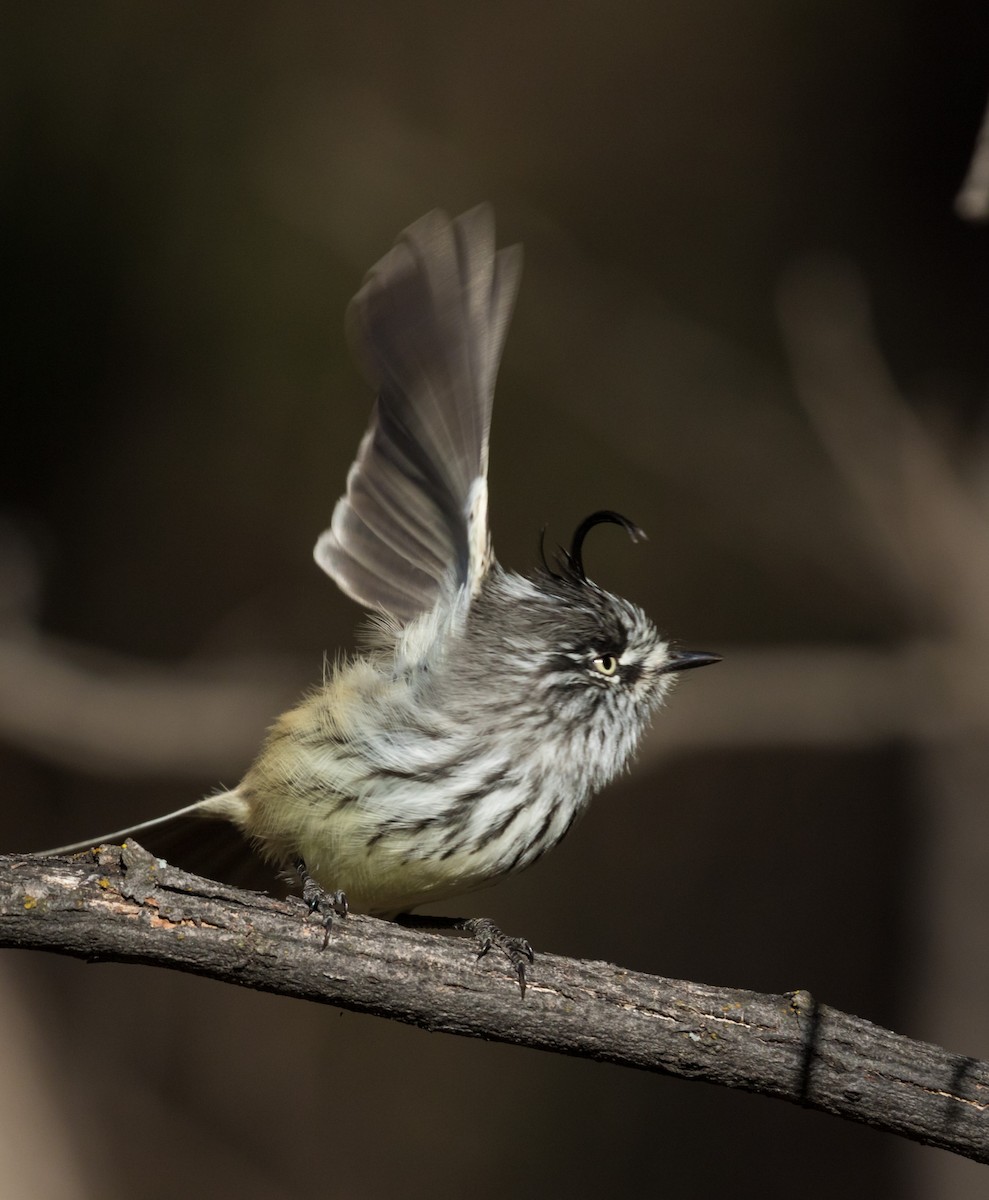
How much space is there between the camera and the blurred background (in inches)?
249

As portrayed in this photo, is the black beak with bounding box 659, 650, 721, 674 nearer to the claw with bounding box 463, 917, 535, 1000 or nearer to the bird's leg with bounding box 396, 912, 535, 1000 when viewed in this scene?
the bird's leg with bounding box 396, 912, 535, 1000

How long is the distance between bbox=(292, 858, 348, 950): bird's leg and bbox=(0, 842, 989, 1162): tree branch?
3 cm

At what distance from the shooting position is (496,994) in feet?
9.58

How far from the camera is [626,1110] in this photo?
6.84 m

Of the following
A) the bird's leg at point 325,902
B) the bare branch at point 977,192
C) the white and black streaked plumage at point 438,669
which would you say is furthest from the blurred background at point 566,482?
the bare branch at point 977,192

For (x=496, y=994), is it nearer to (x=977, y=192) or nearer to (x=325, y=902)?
(x=325, y=902)

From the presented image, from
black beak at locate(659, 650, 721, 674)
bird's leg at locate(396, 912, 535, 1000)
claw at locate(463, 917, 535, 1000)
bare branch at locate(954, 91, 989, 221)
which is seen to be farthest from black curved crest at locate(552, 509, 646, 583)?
bare branch at locate(954, 91, 989, 221)

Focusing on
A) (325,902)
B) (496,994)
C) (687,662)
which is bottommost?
(496,994)

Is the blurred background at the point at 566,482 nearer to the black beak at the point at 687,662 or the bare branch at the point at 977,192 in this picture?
the black beak at the point at 687,662

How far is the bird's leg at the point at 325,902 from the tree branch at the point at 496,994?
0.03 meters

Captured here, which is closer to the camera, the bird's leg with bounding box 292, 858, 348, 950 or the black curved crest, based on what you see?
the bird's leg with bounding box 292, 858, 348, 950

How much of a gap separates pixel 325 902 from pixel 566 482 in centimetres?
472

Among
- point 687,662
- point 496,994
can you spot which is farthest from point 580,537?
point 496,994

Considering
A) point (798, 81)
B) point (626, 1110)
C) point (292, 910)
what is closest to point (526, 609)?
point (292, 910)
